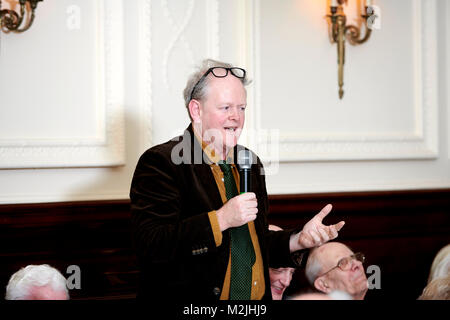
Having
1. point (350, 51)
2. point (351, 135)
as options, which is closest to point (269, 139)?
point (351, 135)

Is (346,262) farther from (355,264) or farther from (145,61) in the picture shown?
(145,61)

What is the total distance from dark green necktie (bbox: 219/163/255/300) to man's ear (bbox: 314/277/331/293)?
0.58 meters

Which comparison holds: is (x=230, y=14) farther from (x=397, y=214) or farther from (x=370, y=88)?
(x=397, y=214)

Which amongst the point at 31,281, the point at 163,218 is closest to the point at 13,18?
the point at 31,281

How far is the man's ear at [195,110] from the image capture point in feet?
7.34

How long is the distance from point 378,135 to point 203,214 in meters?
2.28

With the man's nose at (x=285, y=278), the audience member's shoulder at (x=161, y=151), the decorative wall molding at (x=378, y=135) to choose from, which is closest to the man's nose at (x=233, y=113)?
the audience member's shoulder at (x=161, y=151)

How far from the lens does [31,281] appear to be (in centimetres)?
229

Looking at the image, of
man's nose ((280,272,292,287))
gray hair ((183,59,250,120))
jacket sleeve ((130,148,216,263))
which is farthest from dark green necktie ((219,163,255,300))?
man's nose ((280,272,292,287))

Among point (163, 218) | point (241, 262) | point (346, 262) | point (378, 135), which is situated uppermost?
point (378, 135)

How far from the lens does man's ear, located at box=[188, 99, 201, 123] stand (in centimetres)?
224

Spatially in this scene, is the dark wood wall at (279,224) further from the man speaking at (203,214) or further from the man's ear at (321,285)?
the man speaking at (203,214)

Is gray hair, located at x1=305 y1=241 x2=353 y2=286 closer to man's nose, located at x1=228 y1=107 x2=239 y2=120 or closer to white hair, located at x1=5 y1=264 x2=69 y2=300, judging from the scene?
man's nose, located at x1=228 y1=107 x2=239 y2=120
